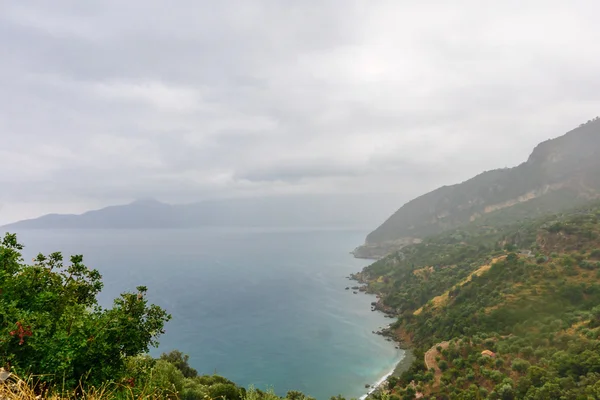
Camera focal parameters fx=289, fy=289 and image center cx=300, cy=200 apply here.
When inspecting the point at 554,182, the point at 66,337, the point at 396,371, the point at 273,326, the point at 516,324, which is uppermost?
the point at 554,182

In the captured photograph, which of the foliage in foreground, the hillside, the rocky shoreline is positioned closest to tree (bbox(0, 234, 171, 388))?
the foliage in foreground

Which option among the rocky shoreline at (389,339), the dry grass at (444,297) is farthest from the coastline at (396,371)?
the dry grass at (444,297)

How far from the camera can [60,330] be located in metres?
10.2

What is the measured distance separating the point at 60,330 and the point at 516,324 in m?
63.4

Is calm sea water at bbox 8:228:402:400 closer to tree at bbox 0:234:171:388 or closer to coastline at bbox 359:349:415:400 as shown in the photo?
coastline at bbox 359:349:415:400

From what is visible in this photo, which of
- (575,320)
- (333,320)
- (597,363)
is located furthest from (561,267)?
(333,320)

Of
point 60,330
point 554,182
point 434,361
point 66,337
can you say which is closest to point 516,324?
point 434,361

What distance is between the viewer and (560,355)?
38.0m

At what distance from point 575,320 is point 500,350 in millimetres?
13325

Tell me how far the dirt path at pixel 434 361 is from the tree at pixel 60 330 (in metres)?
47.5

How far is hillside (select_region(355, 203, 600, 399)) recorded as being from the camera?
117 ft

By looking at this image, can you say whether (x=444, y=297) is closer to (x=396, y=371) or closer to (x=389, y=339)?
(x=389, y=339)

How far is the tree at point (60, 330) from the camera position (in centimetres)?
946

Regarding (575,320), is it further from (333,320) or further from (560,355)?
(333,320)
